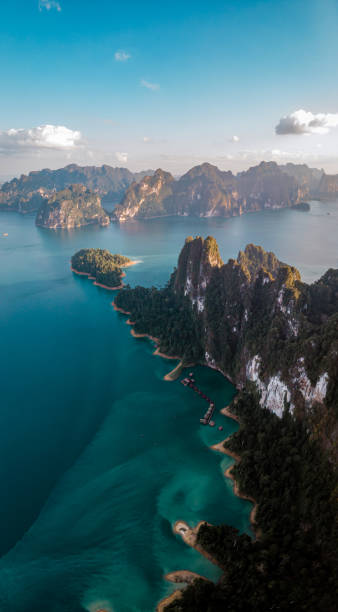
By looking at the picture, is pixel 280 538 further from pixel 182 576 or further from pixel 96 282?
pixel 96 282

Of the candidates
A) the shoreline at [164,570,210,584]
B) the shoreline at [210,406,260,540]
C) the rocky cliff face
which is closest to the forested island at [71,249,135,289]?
the rocky cliff face

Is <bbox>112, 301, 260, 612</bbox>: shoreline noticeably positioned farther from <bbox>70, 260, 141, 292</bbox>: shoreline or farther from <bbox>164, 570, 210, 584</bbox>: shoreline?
<bbox>70, 260, 141, 292</bbox>: shoreline

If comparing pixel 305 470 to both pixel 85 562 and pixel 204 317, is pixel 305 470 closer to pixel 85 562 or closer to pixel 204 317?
pixel 85 562

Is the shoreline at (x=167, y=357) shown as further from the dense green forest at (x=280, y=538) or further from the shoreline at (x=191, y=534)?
the shoreline at (x=191, y=534)

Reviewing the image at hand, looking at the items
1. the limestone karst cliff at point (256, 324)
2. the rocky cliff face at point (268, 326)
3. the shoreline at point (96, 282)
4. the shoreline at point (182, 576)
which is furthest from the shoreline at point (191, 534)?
the shoreline at point (96, 282)

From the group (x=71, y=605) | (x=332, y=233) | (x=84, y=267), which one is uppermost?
(x=332, y=233)

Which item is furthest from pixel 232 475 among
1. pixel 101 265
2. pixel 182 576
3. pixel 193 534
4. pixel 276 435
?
pixel 101 265

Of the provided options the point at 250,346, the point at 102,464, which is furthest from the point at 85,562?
the point at 250,346
